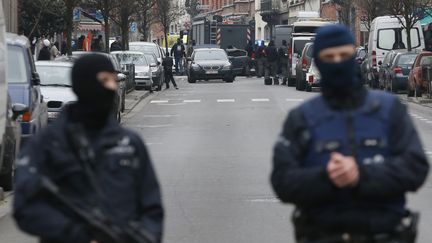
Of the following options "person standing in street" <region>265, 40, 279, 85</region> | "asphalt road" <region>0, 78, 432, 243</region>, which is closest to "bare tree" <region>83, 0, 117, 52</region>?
"asphalt road" <region>0, 78, 432, 243</region>

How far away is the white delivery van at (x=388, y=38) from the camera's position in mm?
44597

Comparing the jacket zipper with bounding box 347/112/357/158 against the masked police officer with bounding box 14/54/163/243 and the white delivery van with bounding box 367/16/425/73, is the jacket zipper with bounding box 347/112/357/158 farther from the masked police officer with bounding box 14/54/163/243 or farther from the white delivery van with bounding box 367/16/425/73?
the white delivery van with bounding box 367/16/425/73

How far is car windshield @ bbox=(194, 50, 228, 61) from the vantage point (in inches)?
Result: 2029

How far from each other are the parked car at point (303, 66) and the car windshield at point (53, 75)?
20219 mm

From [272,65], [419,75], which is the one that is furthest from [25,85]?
[272,65]

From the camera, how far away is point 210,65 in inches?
2016

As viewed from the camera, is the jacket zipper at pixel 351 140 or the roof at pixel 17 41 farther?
the roof at pixel 17 41

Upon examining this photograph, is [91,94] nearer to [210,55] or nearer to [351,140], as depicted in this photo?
[351,140]

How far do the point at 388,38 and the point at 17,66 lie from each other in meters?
29.5

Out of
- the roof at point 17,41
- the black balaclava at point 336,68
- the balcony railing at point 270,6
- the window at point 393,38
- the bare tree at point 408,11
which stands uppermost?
the balcony railing at point 270,6

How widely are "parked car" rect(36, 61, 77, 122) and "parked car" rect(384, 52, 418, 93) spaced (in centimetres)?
1763

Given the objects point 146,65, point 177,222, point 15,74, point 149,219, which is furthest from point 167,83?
point 149,219

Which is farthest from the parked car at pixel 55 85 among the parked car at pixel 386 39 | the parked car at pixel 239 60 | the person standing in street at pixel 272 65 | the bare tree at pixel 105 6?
the parked car at pixel 239 60

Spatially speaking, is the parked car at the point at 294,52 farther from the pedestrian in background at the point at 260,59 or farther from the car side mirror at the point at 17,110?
the car side mirror at the point at 17,110
